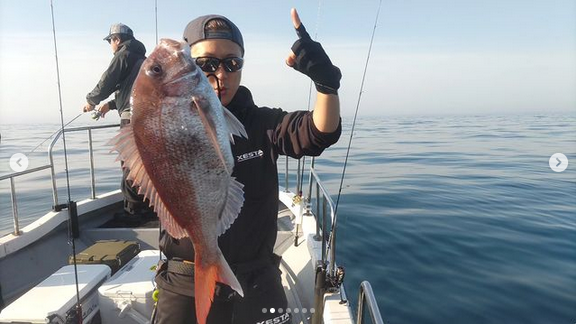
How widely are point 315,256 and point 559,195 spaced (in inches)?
449

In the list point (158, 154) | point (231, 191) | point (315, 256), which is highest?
point (158, 154)

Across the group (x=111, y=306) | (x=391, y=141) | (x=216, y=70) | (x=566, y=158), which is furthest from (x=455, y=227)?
(x=391, y=141)

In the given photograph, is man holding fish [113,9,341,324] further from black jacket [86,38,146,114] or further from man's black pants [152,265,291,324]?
black jacket [86,38,146,114]

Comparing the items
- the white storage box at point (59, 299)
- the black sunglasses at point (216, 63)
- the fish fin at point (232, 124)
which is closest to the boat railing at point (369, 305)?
the fish fin at point (232, 124)

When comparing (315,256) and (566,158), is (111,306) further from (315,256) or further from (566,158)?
(566,158)

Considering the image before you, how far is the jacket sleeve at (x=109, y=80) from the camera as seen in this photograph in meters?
5.26

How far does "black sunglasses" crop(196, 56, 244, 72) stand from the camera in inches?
79.1

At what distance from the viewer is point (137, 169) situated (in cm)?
158

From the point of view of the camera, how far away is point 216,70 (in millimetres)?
2037

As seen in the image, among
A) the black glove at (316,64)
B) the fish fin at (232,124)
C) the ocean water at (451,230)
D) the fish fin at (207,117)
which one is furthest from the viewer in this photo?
the ocean water at (451,230)

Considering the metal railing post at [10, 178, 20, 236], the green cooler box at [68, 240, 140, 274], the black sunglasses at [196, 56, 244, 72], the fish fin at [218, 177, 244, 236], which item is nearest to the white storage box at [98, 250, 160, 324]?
the green cooler box at [68, 240, 140, 274]

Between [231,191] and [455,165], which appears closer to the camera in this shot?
[231,191]

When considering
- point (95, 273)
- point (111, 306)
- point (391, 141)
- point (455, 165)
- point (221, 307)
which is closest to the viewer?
point (221, 307)

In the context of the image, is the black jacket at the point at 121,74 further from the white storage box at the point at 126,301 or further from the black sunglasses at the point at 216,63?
the black sunglasses at the point at 216,63
